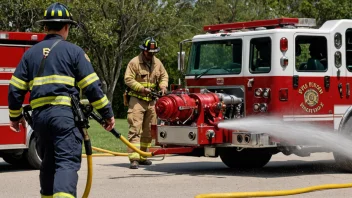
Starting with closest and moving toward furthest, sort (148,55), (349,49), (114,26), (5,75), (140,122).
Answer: (5,75) < (349,49) < (140,122) < (148,55) < (114,26)

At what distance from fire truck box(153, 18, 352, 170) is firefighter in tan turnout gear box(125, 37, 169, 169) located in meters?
0.53

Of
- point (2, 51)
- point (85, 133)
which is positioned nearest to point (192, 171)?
point (2, 51)

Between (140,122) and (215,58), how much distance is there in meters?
1.51

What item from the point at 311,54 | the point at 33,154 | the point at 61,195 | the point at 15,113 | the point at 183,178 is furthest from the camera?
the point at 33,154

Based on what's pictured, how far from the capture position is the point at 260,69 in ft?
38.3

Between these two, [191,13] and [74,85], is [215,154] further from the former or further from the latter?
[191,13]

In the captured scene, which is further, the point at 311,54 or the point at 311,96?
the point at 311,54

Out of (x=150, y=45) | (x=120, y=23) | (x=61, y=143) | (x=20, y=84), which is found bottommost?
(x=61, y=143)

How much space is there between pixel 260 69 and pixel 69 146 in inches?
221

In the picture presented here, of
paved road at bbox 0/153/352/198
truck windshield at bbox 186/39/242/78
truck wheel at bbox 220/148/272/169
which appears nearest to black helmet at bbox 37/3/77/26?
paved road at bbox 0/153/352/198

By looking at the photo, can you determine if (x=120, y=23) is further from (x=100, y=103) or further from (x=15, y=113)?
(x=100, y=103)

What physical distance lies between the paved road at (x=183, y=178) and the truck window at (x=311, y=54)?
1.55 m

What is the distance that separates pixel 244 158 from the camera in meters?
12.7

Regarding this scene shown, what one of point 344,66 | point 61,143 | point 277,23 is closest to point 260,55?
point 277,23
